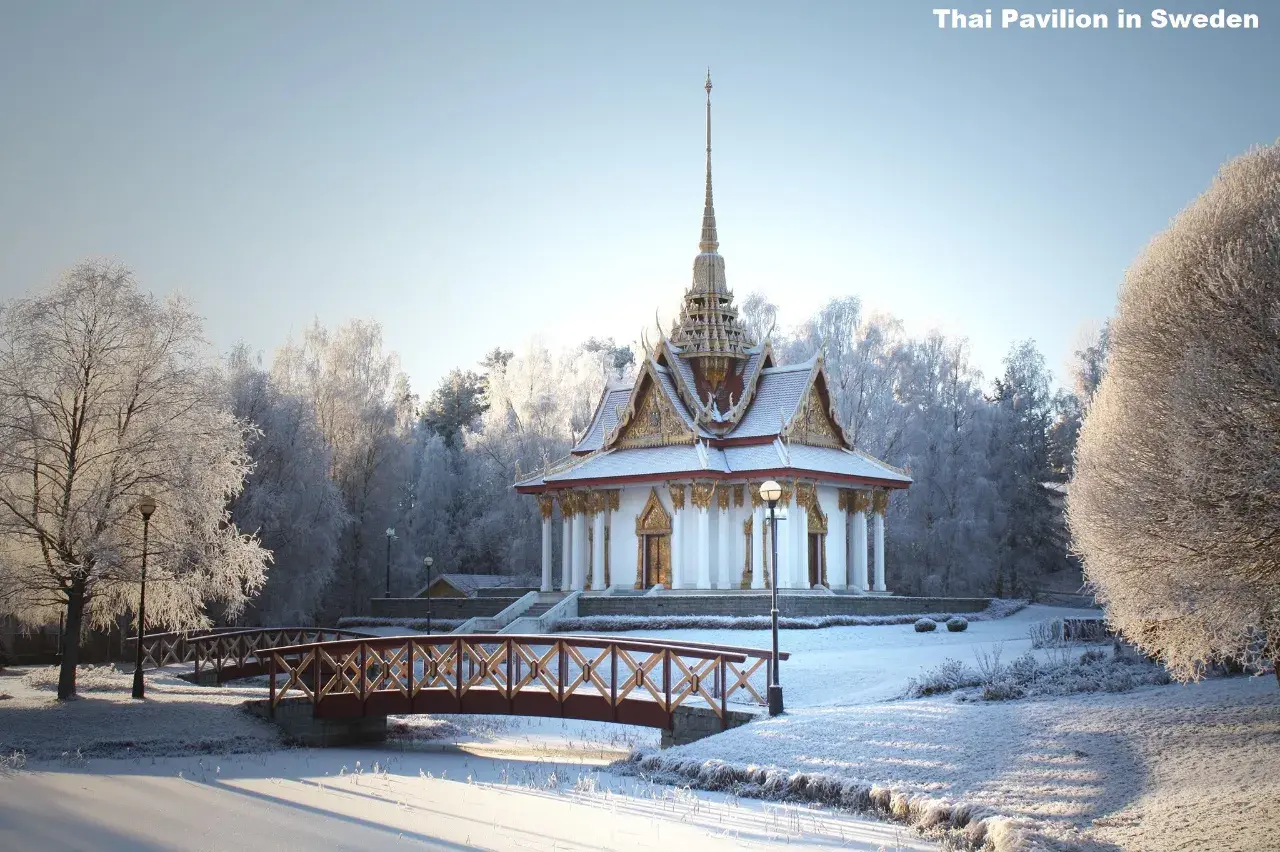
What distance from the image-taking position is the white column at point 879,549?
42.9 metres

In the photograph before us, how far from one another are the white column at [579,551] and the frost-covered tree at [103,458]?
1813 centimetres

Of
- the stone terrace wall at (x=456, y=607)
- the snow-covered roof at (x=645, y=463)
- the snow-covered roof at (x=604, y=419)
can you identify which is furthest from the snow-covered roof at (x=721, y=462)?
the stone terrace wall at (x=456, y=607)

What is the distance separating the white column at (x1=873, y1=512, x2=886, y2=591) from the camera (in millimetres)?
42906

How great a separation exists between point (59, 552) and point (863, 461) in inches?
1068

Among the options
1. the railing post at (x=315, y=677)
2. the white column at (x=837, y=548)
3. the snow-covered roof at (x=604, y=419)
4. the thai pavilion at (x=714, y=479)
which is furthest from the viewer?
the snow-covered roof at (x=604, y=419)

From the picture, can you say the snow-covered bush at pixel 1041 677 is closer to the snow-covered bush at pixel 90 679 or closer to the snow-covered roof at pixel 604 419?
the snow-covered bush at pixel 90 679

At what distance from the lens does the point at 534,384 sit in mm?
67000

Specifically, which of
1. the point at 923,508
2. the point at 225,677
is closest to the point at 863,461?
the point at 923,508

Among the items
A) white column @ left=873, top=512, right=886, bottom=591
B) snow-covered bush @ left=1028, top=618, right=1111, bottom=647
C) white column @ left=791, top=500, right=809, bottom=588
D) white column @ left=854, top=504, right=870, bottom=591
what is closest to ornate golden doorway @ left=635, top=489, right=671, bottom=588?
white column @ left=791, top=500, right=809, bottom=588

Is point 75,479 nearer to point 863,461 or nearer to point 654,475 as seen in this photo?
point 654,475

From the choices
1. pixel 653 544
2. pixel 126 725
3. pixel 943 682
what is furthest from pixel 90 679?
pixel 943 682

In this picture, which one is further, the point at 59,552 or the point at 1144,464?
the point at 59,552

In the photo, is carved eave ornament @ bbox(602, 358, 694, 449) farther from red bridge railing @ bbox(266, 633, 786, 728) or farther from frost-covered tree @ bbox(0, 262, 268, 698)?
frost-covered tree @ bbox(0, 262, 268, 698)

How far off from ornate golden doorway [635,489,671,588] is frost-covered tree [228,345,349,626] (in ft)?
39.8
